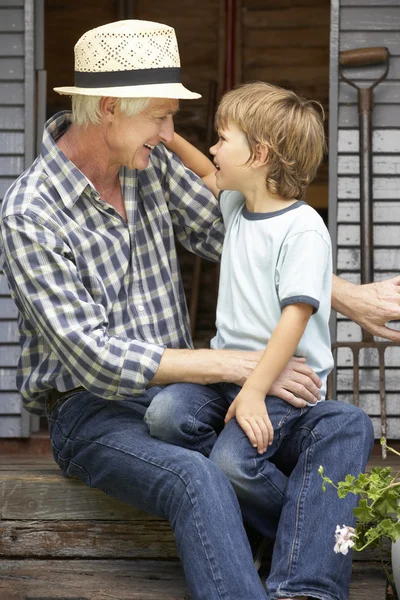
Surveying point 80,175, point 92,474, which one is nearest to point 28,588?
point 92,474

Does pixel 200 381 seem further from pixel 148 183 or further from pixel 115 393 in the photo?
pixel 148 183

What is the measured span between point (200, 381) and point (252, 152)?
566 millimetres

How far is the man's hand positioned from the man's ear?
2.44 ft

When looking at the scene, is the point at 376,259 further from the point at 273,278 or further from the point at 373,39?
the point at 273,278

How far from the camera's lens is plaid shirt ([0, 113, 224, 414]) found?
230cm

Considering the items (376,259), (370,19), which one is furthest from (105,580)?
(370,19)

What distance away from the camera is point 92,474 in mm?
2449

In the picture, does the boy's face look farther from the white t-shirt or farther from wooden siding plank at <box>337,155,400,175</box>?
wooden siding plank at <box>337,155,400,175</box>

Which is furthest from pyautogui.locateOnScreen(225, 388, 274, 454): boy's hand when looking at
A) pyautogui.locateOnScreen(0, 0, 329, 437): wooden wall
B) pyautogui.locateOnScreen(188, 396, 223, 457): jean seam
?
pyautogui.locateOnScreen(0, 0, 329, 437): wooden wall

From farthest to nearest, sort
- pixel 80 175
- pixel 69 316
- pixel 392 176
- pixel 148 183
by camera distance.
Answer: pixel 392 176
pixel 148 183
pixel 80 175
pixel 69 316

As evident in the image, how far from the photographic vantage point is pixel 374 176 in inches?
162

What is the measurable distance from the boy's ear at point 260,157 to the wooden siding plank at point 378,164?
1783 mm

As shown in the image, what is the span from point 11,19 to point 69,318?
85.0 inches

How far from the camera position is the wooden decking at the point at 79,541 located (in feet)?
8.34
